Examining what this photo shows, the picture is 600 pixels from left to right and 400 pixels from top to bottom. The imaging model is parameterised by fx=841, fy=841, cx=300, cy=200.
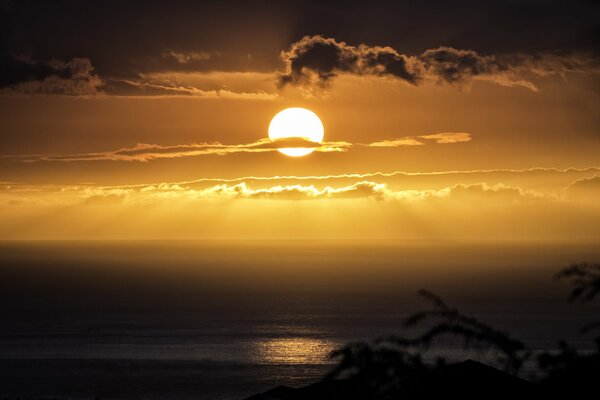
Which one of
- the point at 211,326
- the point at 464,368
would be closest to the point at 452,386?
the point at 464,368

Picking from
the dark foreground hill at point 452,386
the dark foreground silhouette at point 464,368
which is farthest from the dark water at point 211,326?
the dark foreground silhouette at point 464,368

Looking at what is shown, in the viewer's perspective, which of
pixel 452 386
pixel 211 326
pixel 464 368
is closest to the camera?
pixel 452 386

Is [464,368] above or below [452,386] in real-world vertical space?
above

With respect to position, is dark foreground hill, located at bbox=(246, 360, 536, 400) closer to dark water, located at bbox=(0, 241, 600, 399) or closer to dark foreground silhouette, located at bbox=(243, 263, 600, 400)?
dark foreground silhouette, located at bbox=(243, 263, 600, 400)

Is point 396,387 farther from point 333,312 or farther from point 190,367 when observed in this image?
point 333,312

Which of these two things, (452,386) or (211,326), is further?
(211,326)

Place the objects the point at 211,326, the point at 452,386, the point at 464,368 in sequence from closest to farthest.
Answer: the point at 452,386, the point at 464,368, the point at 211,326

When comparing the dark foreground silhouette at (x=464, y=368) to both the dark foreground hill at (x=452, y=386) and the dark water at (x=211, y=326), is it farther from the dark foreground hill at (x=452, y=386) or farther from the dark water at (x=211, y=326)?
the dark water at (x=211, y=326)

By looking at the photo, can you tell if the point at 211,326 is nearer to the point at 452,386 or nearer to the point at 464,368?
the point at 464,368

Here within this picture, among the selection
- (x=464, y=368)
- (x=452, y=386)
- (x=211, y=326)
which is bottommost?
(x=452, y=386)

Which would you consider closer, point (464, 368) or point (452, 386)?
point (452, 386)
